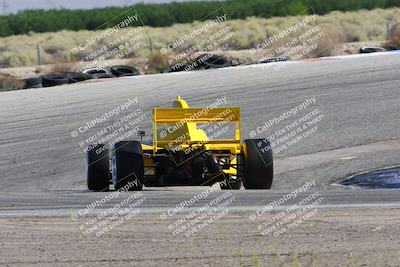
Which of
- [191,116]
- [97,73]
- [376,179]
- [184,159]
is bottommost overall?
[97,73]

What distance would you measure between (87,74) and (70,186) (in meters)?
13.8

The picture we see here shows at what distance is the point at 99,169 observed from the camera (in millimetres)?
14367

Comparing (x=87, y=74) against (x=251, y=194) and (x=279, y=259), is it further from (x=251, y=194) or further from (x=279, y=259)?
(x=279, y=259)

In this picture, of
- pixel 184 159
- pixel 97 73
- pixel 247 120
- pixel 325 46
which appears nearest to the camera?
pixel 184 159

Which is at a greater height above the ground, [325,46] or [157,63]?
[157,63]

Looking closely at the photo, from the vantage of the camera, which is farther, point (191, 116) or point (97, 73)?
point (97, 73)

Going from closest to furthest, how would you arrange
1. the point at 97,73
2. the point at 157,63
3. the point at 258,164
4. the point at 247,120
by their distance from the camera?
1. the point at 258,164
2. the point at 247,120
3. the point at 97,73
4. the point at 157,63

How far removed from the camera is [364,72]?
88.2 feet

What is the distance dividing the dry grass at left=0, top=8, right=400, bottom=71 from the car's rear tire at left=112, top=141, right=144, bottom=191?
2871cm

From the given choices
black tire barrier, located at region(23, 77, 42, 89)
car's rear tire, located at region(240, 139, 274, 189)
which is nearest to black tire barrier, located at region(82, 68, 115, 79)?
black tire barrier, located at region(23, 77, 42, 89)

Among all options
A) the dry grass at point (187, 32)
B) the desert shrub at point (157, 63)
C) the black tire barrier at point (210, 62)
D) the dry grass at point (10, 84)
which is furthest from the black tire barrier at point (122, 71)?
the dry grass at point (187, 32)

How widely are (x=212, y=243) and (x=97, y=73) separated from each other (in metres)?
22.9

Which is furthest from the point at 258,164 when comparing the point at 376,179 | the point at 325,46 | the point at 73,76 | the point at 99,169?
the point at 325,46

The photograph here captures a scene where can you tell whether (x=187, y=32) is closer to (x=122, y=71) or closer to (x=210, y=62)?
(x=210, y=62)
